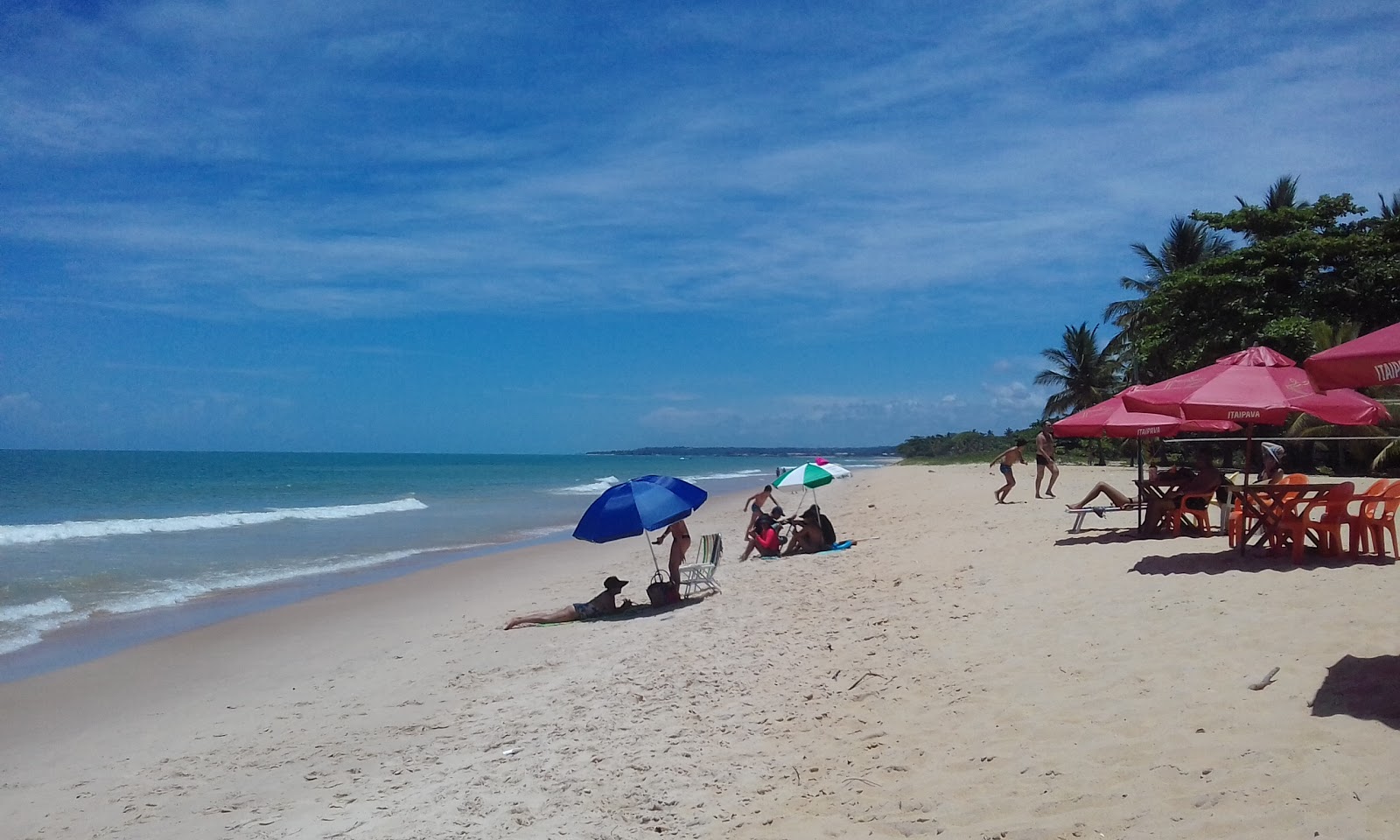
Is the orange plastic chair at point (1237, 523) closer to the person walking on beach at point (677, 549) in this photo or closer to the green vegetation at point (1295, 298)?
the person walking on beach at point (677, 549)

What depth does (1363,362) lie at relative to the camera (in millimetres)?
4398

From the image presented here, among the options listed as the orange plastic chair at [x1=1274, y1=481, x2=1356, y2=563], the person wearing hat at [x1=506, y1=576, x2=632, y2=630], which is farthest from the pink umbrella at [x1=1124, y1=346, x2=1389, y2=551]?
the person wearing hat at [x1=506, y1=576, x2=632, y2=630]

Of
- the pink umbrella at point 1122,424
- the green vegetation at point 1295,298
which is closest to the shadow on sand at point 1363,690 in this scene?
the pink umbrella at point 1122,424

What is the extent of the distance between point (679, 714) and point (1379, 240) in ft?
80.7

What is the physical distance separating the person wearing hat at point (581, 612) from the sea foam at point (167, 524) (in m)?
15.5

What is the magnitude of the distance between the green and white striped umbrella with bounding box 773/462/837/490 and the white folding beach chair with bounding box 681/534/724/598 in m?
2.11

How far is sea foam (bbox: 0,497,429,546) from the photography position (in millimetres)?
20453

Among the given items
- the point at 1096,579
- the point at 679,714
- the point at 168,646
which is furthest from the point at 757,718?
the point at 168,646

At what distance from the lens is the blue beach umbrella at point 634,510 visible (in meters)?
9.25

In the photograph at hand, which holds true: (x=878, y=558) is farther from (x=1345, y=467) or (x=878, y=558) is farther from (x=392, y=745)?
(x=1345, y=467)

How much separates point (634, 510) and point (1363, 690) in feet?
20.7

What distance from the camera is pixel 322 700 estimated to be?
7461 millimetres

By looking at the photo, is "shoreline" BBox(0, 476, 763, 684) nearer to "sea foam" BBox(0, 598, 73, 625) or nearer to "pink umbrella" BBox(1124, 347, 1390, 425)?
"sea foam" BBox(0, 598, 73, 625)

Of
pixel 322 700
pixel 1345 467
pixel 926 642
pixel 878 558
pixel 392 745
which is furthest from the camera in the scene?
pixel 1345 467
